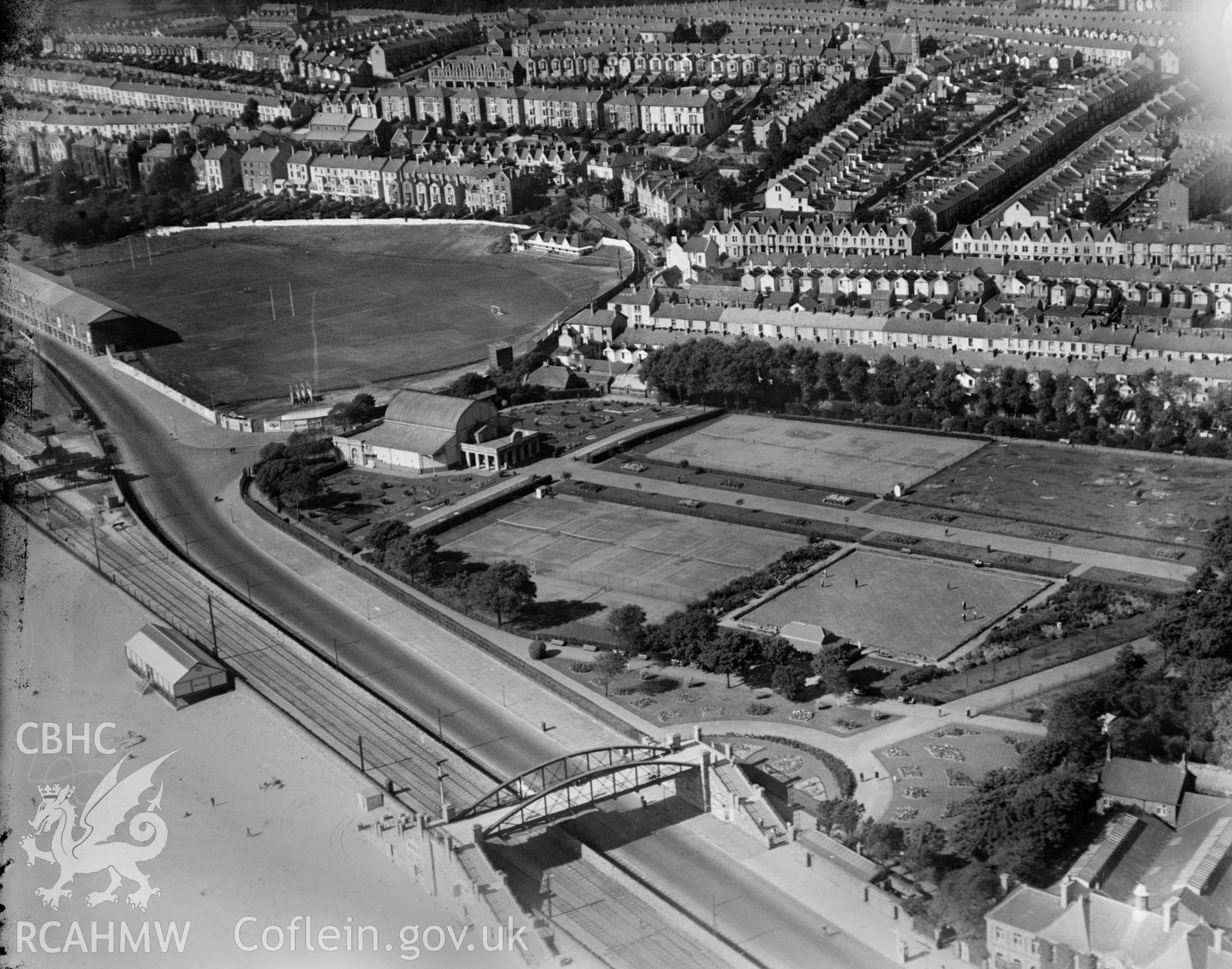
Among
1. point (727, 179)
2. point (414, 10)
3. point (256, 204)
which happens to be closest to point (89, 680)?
point (727, 179)

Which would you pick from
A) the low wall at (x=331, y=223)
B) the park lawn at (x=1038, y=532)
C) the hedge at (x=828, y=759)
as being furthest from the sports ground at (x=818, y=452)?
the low wall at (x=331, y=223)

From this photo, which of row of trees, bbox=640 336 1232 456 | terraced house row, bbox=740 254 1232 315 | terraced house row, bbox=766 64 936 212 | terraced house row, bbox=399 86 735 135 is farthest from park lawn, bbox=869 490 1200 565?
terraced house row, bbox=399 86 735 135

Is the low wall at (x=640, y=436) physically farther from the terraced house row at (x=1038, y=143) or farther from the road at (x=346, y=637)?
the terraced house row at (x=1038, y=143)

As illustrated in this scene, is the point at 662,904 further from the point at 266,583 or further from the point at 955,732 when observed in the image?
the point at 266,583

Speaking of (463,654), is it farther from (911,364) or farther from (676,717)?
(911,364)

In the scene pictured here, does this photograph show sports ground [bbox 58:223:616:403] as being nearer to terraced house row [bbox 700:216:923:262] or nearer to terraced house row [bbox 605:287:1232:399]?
terraced house row [bbox 700:216:923:262]

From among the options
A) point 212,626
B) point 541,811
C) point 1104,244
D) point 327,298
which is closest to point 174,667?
point 212,626
